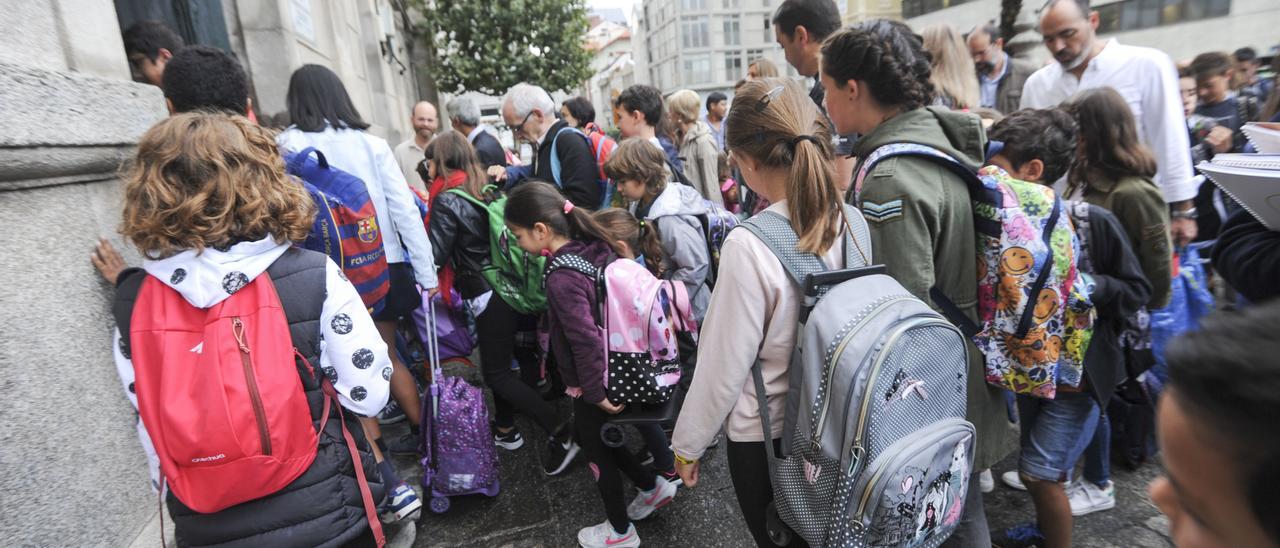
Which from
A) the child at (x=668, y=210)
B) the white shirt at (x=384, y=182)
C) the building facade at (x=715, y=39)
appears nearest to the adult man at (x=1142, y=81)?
the child at (x=668, y=210)

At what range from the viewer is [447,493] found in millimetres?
2939

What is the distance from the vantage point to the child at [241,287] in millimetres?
1480

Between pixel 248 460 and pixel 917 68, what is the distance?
7.02ft

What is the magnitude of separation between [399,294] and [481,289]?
1.45 feet

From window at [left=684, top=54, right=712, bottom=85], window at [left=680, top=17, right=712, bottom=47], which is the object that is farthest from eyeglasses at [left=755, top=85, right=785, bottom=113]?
window at [left=684, top=54, right=712, bottom=85]

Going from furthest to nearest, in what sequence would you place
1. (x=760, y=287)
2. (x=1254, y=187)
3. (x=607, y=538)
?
(x=607, y=538) < (x=760, y=287) < (x=1254, y=187)

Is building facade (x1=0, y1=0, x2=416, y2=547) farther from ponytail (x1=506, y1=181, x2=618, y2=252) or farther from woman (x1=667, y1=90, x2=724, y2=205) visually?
woman (x1=667, y1=90, x2=724, y2=205)

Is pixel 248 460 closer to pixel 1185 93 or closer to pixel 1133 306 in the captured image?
pixel 1133 306

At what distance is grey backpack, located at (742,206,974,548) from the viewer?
1.36 meters

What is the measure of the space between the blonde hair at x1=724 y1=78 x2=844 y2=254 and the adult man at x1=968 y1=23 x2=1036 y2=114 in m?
3.83

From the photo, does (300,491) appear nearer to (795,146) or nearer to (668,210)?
(795,146)

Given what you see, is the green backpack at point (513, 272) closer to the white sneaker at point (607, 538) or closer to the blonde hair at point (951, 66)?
the white sneaker at point (607, 538)

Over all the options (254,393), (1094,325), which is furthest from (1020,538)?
(254,393)

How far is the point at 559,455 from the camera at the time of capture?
3.30 m
